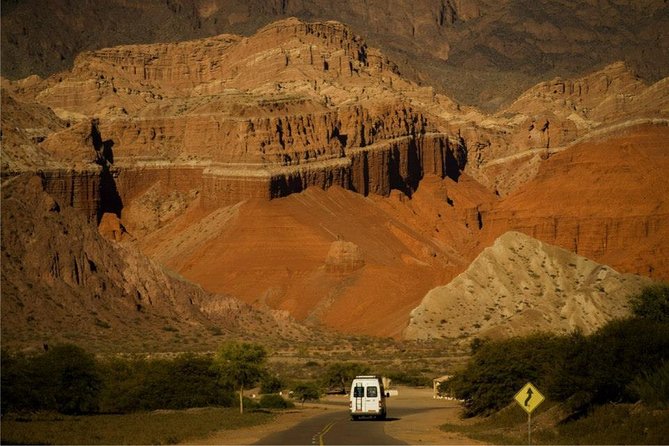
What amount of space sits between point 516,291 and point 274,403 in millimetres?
40118

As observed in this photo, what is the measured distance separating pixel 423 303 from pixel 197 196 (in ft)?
168

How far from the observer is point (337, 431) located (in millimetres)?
62406

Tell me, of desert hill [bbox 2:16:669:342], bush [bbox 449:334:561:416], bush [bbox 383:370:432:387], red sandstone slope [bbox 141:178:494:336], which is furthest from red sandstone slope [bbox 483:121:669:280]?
bush [bbox 449:334:561:416]

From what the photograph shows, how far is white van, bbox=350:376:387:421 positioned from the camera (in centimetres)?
6869

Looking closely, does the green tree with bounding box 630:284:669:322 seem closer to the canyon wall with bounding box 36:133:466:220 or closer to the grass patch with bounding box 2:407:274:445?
the grass patch with bounding box 2:407:274:445

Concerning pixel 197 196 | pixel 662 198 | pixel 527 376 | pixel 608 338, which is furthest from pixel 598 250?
pixel 608 338

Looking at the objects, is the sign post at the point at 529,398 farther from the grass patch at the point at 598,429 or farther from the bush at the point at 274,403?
the bush at the point at 274,403

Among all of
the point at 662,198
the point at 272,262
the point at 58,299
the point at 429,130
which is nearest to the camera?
the point at 58,299

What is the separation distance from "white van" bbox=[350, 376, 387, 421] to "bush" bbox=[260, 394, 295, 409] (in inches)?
625

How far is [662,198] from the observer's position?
160 meters

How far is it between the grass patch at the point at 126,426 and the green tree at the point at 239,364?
615cm

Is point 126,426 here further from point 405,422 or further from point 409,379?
point 409,379

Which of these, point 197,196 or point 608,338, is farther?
point 197,196

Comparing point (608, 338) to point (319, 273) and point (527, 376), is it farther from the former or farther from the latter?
point (319, 273)
